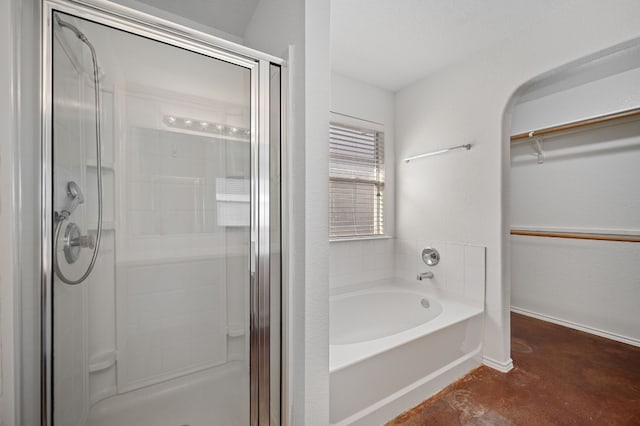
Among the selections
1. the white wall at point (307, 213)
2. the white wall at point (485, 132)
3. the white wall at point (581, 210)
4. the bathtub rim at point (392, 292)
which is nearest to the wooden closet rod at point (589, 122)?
the white wall at point (581, 210)

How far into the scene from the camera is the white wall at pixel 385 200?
2.46 metres

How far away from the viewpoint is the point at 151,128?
3.77 ft

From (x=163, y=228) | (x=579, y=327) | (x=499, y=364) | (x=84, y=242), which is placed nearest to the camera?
(x=84, y=242)

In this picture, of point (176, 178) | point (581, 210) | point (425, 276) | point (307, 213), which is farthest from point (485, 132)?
point (176, 178)

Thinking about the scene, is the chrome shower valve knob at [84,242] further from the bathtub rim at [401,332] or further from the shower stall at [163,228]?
the bathtub rim at [401,332]

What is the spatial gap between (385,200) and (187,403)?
223 cm

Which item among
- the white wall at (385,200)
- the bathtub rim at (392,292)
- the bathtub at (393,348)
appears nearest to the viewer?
the bathtub at (393,348)

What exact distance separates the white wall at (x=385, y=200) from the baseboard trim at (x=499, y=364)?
3.38 feet

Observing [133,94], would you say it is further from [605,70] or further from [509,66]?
[605,70]

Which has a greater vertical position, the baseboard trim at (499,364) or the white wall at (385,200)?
the white wall at (385,200)

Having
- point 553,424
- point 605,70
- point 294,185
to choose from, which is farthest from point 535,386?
point 605,70

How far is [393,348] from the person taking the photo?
1533 millimetres

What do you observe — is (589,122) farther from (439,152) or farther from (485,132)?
(439,152)

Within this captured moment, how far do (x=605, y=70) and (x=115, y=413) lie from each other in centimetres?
388
